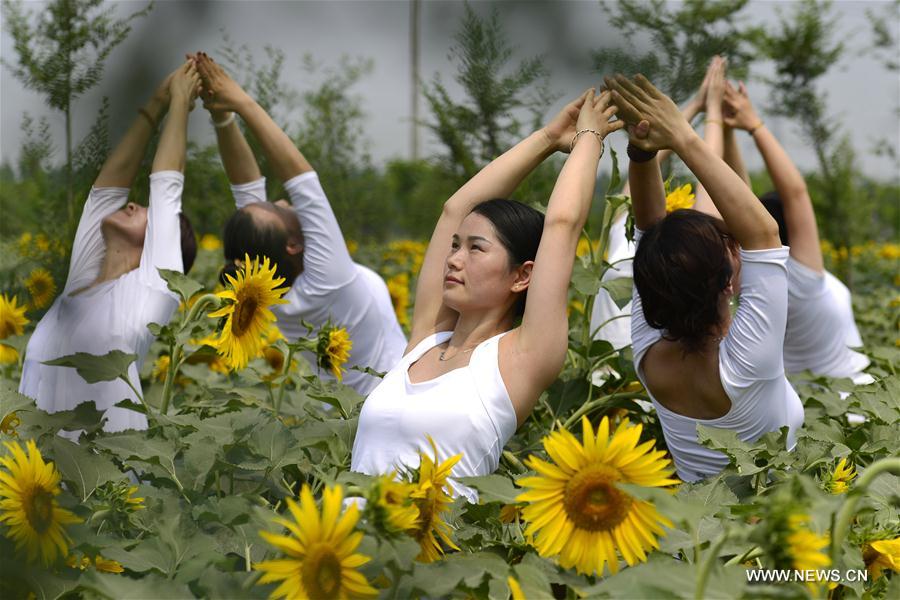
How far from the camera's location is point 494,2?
294 centimetres

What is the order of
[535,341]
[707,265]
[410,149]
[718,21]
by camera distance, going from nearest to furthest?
[535,341], [707,265], [718,21], [410,149]

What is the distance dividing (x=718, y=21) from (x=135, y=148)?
2.59m

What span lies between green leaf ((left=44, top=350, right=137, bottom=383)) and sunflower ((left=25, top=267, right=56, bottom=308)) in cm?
15

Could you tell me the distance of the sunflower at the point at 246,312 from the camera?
2158 millimetres

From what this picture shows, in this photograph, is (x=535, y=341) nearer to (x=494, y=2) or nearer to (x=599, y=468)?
(x=599, y=468)

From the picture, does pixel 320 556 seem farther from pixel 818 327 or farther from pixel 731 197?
pixel 818 327

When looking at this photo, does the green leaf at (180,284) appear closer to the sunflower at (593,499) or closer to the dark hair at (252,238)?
the dark hair at (252,238)

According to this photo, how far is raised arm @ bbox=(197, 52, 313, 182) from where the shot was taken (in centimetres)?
258

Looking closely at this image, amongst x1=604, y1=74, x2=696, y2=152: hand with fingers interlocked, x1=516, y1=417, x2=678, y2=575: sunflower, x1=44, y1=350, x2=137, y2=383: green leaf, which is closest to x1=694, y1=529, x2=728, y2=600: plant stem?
x1=516, y1=417, x2=678, y2=575: sunflower

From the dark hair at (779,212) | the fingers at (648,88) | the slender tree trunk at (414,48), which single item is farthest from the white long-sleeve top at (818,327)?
the slender tree trunk at (414,48)

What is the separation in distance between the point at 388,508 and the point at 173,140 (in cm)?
152

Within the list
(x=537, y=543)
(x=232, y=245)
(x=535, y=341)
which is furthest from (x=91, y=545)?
(x=232, y=245)

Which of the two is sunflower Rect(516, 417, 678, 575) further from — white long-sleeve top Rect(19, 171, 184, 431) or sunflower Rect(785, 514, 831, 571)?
white long-sleeve top Rect(19, 171, 184, 431)

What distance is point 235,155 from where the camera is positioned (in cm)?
290
